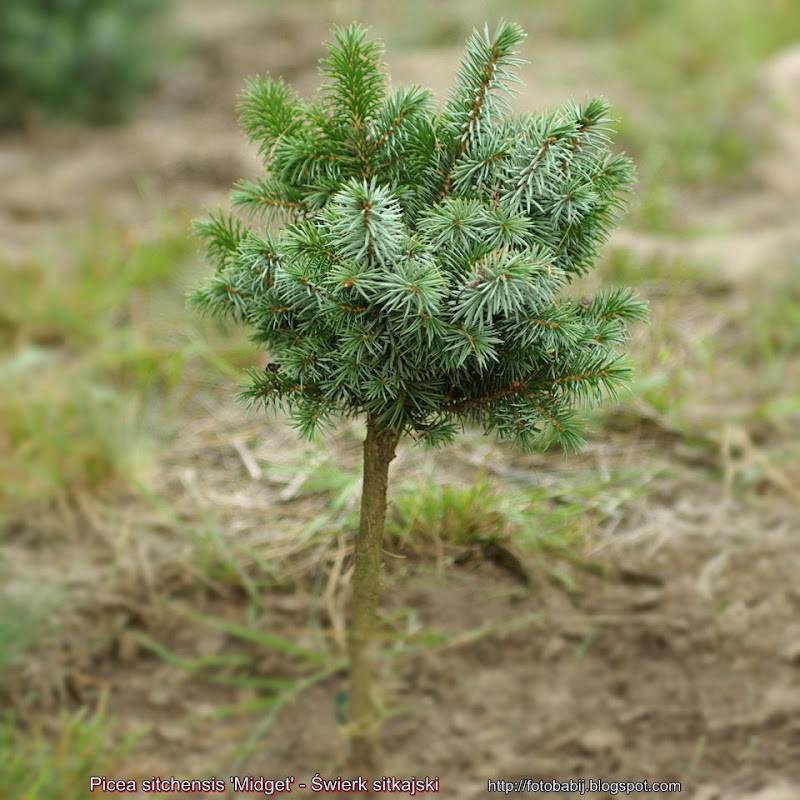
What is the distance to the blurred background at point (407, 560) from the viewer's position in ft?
7.85

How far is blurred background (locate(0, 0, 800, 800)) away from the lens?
239cm

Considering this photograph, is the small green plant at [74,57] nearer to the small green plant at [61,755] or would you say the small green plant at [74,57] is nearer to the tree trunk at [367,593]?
the small green plant at [61,755]

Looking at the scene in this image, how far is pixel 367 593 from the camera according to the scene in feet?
6.52

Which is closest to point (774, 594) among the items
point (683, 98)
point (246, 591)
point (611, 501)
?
point (611, 501)

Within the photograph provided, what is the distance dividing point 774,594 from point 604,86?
15.0 ft

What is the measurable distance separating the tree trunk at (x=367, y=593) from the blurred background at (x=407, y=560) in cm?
12

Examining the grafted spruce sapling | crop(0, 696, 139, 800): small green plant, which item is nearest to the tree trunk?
the grafted spruce sapling

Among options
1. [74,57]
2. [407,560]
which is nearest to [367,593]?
[407,560]

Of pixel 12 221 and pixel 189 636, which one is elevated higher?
pixel 12 221

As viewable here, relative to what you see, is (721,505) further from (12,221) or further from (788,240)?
(12,221)

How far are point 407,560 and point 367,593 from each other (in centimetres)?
61

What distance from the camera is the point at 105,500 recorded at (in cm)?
296

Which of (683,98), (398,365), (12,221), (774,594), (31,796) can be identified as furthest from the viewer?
(683,98)

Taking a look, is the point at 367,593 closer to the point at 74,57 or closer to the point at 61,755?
the point at 61,755
